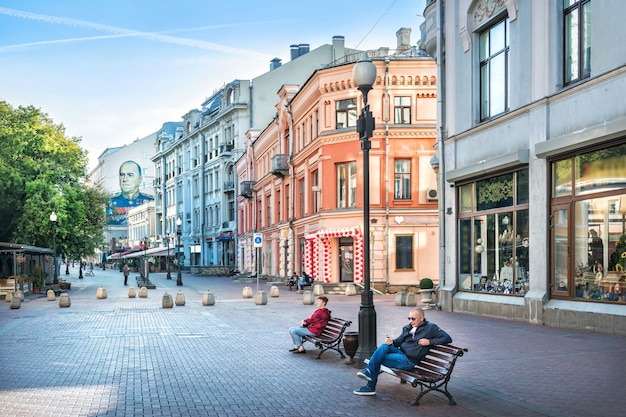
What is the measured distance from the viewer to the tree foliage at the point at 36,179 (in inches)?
1721

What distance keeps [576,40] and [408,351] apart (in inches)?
422

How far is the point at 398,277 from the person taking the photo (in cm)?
3753

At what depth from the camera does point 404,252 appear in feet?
124

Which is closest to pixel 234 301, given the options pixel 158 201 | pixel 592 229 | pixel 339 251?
pixel 339 251

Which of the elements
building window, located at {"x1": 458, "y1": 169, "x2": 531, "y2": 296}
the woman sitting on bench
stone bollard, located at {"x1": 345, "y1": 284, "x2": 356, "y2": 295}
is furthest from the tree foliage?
the woman sitting on bench

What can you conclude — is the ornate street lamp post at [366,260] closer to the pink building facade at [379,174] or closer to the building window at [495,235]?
the building window at [495,235]

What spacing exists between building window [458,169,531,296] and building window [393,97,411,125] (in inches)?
595

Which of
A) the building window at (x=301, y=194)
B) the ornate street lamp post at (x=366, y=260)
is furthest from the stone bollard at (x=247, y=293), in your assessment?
the ornate street lamp post at (x=366, y=260)

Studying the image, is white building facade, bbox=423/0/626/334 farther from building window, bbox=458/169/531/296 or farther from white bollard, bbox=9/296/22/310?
white bollard, bbox=9/296/22/310

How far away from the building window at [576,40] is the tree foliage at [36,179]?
33.9m

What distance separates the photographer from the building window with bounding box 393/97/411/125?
125 ft

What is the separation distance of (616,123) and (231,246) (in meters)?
64.0

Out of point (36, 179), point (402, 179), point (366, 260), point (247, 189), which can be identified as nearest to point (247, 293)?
point (402, 179)

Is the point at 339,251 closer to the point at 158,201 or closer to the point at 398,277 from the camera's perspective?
the point at 398,277
